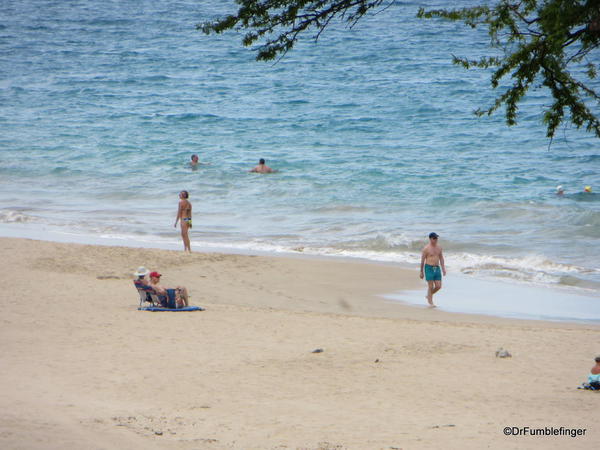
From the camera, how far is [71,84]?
42625 millimetres

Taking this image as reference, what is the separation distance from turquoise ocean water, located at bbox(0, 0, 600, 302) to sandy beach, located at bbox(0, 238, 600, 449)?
9.70 feet

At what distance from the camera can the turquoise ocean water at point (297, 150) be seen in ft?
61.0

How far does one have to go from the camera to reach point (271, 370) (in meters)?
8.95

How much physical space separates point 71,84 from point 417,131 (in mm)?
20646

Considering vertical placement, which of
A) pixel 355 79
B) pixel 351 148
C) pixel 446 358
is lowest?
pixel 446 358

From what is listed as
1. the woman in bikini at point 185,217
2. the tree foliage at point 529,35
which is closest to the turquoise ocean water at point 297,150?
the tree foliage at point 529,35

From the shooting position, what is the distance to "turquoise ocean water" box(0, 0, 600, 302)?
731 inches

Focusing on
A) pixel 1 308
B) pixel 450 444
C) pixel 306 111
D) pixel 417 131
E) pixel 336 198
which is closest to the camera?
pixel 450 444

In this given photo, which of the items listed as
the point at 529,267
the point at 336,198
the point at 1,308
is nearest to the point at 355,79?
the point at 336,198

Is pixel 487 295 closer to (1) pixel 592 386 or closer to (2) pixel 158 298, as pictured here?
(1) pixel 592 386

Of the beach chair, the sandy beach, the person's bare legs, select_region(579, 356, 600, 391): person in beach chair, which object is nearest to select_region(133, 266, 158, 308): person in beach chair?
the beach chair

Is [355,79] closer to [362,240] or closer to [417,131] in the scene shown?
[417,131]

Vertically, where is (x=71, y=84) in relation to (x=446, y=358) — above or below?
above

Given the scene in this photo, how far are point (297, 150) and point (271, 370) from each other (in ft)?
70.1
